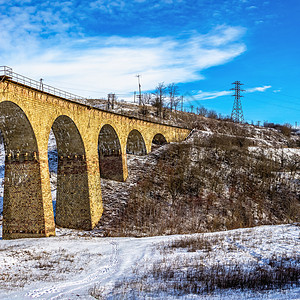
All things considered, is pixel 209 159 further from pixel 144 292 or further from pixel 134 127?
pixel 144 292

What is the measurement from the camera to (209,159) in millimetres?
40906

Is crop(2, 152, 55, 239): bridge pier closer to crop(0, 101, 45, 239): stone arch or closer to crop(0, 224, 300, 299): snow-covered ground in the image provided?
crop(0, 101, 45, 239): stone arch

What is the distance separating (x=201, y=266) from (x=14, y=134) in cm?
1381

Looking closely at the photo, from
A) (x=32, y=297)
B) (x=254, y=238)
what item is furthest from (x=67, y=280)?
(x=254, y=238)

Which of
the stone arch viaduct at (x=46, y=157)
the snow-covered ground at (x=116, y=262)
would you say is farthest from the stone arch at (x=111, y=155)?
the snow-covered ground at (x=116, y=262)

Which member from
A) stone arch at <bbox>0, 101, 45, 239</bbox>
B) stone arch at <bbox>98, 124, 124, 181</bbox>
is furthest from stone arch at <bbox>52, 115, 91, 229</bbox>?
stone arch at <bbox>98, 124, 124, 181</bbox>

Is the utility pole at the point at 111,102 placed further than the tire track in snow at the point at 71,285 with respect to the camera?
Yes

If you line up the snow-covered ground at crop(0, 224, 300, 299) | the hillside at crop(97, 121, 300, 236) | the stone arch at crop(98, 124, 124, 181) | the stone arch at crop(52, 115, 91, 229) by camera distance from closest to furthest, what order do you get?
the snow-covered ground at crop(0, 224, 300, 299), the stone arch at crop(52, 115, 91, 229), the hillside at crop(97, 121, 300, 236), the stone arch at crop(98, 124, 124, 181)

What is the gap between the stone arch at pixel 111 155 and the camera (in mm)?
32169

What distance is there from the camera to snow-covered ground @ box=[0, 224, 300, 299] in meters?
8.57

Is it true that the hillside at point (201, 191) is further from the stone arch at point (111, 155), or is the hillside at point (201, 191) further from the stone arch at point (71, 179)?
the stone arch at point (71, 179)

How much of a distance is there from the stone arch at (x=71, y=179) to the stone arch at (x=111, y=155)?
7.57m

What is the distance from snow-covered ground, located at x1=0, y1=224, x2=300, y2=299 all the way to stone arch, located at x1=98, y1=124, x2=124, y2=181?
14910 millimetres

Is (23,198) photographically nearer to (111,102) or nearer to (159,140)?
(159,140)
